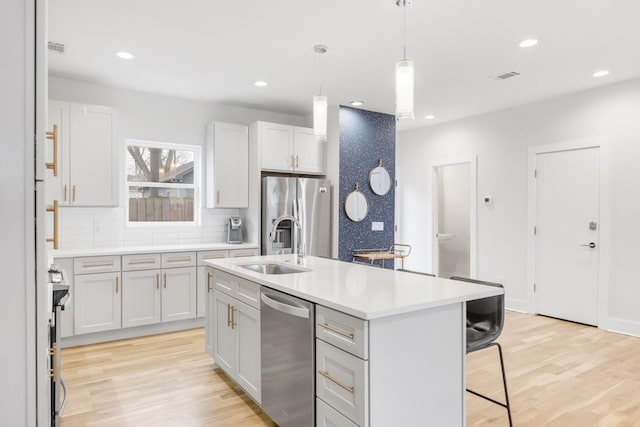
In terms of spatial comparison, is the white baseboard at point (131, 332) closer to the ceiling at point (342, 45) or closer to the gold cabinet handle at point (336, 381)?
the ceiling at point (342, 45)

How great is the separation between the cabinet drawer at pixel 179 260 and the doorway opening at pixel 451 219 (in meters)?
3.82

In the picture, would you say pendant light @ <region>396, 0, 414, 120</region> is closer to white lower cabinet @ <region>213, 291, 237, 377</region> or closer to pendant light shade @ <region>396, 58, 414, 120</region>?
pendant light shade @ <region>396, 58, 414, 120</region>

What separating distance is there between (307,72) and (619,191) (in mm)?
3514

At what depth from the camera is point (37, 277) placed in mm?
1113

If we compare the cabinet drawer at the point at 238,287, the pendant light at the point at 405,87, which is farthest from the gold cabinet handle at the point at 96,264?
the pendant light at the point at 405,87

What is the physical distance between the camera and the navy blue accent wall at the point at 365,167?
5.09 m

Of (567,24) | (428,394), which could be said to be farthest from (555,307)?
(428,394)

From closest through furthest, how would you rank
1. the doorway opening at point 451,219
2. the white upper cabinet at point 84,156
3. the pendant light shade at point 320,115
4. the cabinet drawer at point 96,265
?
the pendant light shade at point 320,115
the cabinet drawer at point 96,265
the white upper cabinet at point 84,156
the doorway opening at point 451,219

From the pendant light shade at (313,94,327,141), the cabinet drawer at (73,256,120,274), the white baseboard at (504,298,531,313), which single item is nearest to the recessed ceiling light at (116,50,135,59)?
the pendant light shade at (313,94,327,141)

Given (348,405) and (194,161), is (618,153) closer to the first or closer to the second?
(348,405)

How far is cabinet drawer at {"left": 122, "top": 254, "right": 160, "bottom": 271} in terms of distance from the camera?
155 inches

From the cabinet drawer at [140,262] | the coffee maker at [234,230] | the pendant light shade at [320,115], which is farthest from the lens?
the coffee maker at [234,230]

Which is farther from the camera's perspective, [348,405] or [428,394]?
[428,394]

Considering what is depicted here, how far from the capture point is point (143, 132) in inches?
179
